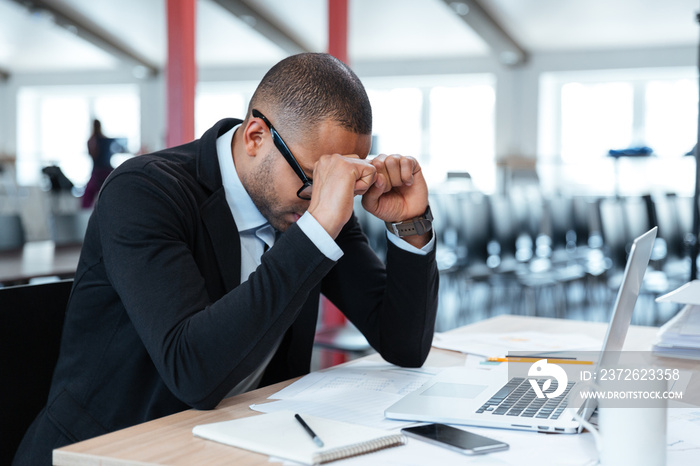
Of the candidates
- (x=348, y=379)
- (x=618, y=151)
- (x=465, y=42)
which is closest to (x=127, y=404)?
(x=348, y=379)

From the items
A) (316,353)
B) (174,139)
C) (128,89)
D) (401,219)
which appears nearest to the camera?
(401,219)

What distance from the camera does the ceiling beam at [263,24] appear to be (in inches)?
419

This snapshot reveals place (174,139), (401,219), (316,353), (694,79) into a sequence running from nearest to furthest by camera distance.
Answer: (401,219) < (316,353) < (174,139) < (694,79)

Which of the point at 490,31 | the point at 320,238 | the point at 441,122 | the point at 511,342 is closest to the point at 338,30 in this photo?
the point at 511,342

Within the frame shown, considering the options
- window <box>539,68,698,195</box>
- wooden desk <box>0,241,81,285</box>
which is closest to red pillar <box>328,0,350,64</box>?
wooden desk <box>0,241,81,285</box>

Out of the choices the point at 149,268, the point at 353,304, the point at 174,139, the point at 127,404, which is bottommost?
the point at 127,404

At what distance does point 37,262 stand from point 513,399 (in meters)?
2.15

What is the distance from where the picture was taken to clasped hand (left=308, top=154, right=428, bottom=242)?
1.12 m

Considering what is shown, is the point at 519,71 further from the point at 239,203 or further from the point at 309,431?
the point at 309,431

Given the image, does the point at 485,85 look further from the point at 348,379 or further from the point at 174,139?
the point at 348,379

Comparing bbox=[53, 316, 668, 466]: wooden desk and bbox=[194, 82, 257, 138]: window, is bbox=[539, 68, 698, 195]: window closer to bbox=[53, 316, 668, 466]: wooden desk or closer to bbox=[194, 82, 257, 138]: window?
bbox=[194, 82, 257, 138]: window

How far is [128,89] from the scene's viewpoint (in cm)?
1384

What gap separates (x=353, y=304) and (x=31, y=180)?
547 inches

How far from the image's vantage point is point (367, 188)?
1.21 meters
